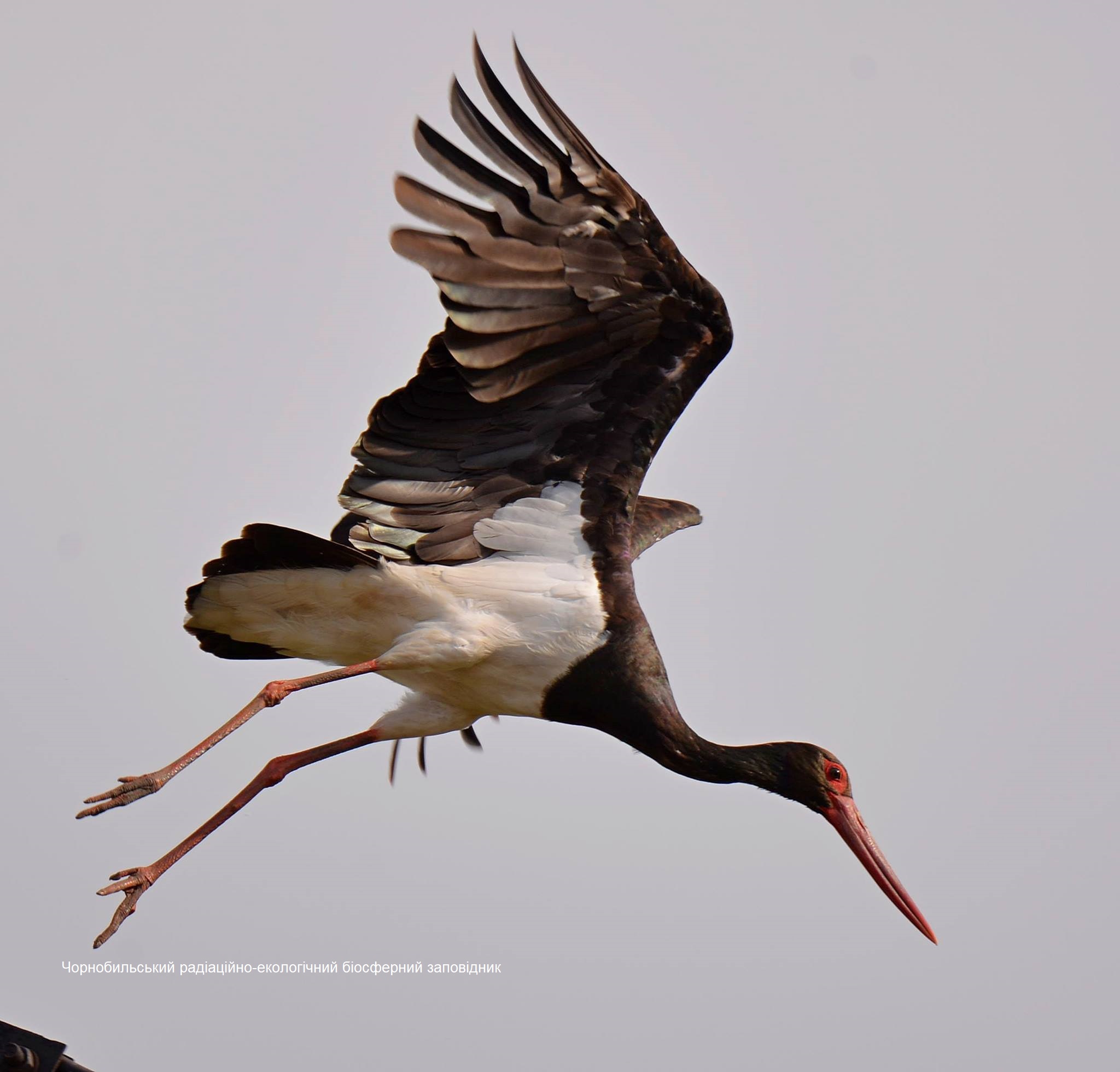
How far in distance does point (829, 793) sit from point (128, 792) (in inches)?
123

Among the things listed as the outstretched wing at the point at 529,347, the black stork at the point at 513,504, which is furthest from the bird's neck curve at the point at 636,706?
the outstretched wing at the point at 529,347

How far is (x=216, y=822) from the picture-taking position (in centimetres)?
823

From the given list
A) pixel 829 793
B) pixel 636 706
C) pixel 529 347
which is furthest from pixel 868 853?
pixel 529 347

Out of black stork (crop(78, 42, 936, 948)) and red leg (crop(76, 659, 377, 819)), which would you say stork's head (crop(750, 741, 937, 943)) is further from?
red leg (crop(76, 659, 377, 819))

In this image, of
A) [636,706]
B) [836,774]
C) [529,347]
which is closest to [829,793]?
[836,774]

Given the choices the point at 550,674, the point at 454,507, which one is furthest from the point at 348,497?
the point at 550,674

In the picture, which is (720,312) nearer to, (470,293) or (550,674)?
(470,293)

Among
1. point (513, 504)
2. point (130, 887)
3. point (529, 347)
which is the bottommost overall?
point (130, 887)

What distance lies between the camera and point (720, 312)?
25.1 feet

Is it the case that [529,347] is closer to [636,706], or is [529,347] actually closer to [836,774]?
[636,706]

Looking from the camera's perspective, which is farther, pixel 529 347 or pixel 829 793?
pixel 829 793

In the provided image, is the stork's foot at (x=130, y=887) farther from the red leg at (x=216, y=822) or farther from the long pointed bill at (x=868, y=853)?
the long pointed bill at (x=868, y=853)

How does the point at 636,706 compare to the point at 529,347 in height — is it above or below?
below

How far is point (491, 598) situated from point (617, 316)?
1319 mm
